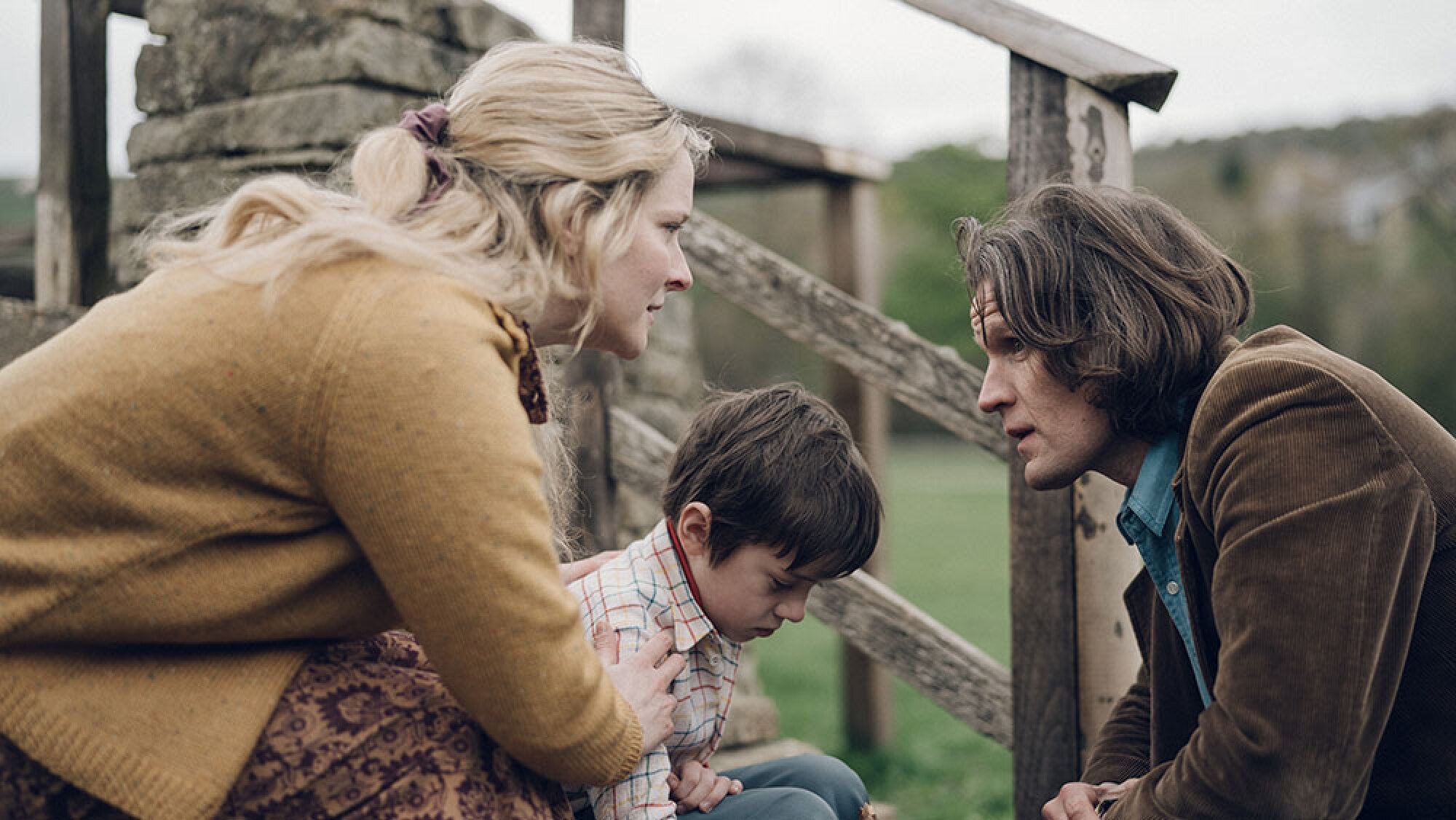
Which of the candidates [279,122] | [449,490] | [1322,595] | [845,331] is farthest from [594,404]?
[1322,595]

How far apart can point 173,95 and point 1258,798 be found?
3225mm

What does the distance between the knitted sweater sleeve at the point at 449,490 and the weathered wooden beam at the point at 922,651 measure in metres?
1.46

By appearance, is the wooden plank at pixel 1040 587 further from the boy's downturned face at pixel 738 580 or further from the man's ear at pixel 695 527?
the man's ear at pixel 695 527

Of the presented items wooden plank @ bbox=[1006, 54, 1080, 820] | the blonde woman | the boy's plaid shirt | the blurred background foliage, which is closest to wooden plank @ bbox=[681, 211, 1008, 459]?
wooden plank @ bbox=[1006, 54, 1080, 820]

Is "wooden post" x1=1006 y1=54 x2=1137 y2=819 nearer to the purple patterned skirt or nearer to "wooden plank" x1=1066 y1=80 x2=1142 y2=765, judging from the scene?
"wooden plank" x1=1066 y1=80 x2=1142 y2=765

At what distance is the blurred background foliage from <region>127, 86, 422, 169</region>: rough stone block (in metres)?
10.0

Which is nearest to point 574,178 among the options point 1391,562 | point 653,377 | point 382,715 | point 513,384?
point 513,384

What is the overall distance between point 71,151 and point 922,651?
8.89 ft

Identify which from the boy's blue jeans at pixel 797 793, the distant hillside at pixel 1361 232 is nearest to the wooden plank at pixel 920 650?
the boy's blue jeans at pixel 797 793

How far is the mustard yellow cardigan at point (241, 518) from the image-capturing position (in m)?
1.35

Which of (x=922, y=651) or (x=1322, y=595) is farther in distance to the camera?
(x=922, y=651)

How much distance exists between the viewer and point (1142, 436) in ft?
6.40

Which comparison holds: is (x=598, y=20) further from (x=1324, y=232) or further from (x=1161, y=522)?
(x=1324, y=232)

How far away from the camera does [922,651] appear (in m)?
2.80
